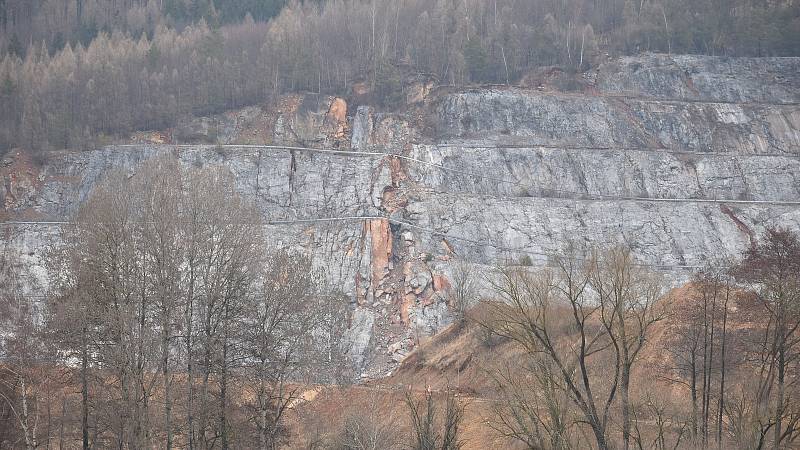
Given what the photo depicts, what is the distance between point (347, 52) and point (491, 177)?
86.7 ft

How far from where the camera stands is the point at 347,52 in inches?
3735

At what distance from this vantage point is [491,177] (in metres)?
76.2

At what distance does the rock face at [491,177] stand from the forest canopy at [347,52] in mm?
4269

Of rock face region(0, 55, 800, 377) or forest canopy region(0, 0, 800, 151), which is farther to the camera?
forest canopy region(0, 0, 800, 151)

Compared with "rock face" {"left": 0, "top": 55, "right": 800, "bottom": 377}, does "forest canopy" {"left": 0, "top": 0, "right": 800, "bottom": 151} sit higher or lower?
higher

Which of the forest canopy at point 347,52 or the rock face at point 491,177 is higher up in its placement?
the forest canopy at point 347,52

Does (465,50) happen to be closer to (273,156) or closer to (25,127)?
(273,156)

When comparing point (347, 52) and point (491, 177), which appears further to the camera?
point (347, 52)

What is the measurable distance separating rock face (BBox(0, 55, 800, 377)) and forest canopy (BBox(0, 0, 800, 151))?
427 centimetres

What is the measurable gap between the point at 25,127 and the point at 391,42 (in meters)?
36.5

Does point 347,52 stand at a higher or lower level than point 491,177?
higher

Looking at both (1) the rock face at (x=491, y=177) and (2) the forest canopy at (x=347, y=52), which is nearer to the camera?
(1) the rock face at (x=491, y=177)

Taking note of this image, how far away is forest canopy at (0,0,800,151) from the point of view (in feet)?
287

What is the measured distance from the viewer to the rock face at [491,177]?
220 feet
